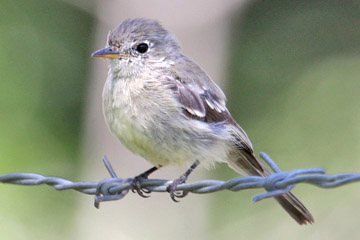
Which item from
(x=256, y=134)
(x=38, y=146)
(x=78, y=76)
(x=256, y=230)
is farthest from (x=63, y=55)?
(x=256, y=230)

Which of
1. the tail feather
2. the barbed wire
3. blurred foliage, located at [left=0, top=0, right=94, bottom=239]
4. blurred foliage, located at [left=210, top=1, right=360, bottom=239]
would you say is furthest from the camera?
blurred foliage, located at [left=210, top=1, right=360, bottom=239]

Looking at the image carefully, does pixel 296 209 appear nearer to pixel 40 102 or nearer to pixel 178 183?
pixel 178 183

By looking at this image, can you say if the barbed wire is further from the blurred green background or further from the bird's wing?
the blurred green background

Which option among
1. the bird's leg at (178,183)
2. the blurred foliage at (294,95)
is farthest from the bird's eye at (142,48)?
the blurred foliage at (294,95)

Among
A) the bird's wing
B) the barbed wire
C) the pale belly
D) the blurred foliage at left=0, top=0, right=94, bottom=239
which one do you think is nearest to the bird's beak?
the pale belly

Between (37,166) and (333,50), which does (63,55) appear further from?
(333,50)

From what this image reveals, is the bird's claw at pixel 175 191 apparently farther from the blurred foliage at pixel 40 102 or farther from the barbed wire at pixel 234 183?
the blurred foliage at pixel 40 102
